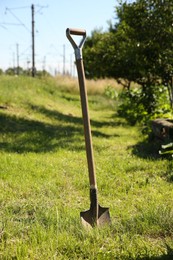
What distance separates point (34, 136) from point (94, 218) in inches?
199

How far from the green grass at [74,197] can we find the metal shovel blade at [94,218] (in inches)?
2.6

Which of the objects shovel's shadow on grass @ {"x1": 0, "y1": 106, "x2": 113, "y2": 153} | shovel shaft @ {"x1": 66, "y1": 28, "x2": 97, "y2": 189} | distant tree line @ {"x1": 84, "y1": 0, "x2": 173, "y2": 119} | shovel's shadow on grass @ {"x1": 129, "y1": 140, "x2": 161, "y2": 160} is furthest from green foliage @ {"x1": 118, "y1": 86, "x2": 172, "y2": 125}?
shovel shaft @ {"x1": 66, "y1": 28, "x2": 97, "y2": 189}

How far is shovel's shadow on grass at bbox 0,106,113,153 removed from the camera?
7.05 meters

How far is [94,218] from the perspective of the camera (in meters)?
3.39

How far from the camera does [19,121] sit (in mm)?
9844

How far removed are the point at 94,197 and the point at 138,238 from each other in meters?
0.60

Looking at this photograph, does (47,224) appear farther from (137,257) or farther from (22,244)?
(137,257)

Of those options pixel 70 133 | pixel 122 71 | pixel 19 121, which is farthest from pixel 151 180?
pixel 122 71

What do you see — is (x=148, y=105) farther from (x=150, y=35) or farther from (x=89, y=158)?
(x=89, y=158)

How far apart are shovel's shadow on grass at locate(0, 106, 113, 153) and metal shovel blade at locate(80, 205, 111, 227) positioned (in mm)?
3404

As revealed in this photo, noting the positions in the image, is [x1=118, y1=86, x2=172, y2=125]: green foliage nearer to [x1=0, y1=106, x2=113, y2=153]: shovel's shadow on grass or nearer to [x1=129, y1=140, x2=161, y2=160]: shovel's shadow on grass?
[x1=129, y1=140, x2=161, y2=160]: shovel's shadow on grass

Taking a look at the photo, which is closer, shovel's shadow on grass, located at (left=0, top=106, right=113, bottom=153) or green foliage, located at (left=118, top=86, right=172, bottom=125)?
shovel's shadow on grass, located at (left=0, top=106, right=113, bottom=153)

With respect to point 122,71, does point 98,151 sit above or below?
below

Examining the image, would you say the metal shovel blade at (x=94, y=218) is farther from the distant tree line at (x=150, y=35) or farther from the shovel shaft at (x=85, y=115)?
the distant tree line at (x=150, y=35)
